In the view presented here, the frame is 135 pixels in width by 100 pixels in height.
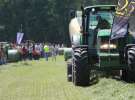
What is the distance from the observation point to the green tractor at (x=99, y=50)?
718 inches

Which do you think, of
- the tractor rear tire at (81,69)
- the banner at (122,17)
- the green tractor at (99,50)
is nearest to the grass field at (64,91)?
the tractor rear tire at (81,69)

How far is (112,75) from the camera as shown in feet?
69.7

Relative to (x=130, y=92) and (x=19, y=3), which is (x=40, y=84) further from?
(x=19, y=3)

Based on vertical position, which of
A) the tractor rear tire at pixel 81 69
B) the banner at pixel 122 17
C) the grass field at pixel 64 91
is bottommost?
the grass field at pixel 64 91

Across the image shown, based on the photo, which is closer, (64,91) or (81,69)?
(64,91)

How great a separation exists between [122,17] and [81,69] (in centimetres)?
344

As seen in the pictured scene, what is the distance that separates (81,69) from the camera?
61.1 feet

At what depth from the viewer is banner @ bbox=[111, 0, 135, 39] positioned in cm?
1486

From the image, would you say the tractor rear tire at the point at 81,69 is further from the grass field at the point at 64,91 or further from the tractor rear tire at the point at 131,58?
the tractor rear tire at the point at 131,58

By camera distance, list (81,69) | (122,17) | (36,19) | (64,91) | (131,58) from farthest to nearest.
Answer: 1. (36,19)
2. (81,69)
3. (64,91)
4. (131,58)
5. (122,17)

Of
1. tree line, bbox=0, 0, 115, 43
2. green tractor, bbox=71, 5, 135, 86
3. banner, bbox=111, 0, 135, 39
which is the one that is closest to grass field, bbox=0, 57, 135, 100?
green tractor, bbox=71, 5, 135, 86

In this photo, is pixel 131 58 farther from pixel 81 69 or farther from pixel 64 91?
pixel 64 91

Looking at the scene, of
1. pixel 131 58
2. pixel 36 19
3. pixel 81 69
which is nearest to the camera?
pixel 131 58

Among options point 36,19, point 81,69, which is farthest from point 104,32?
point 36,19
